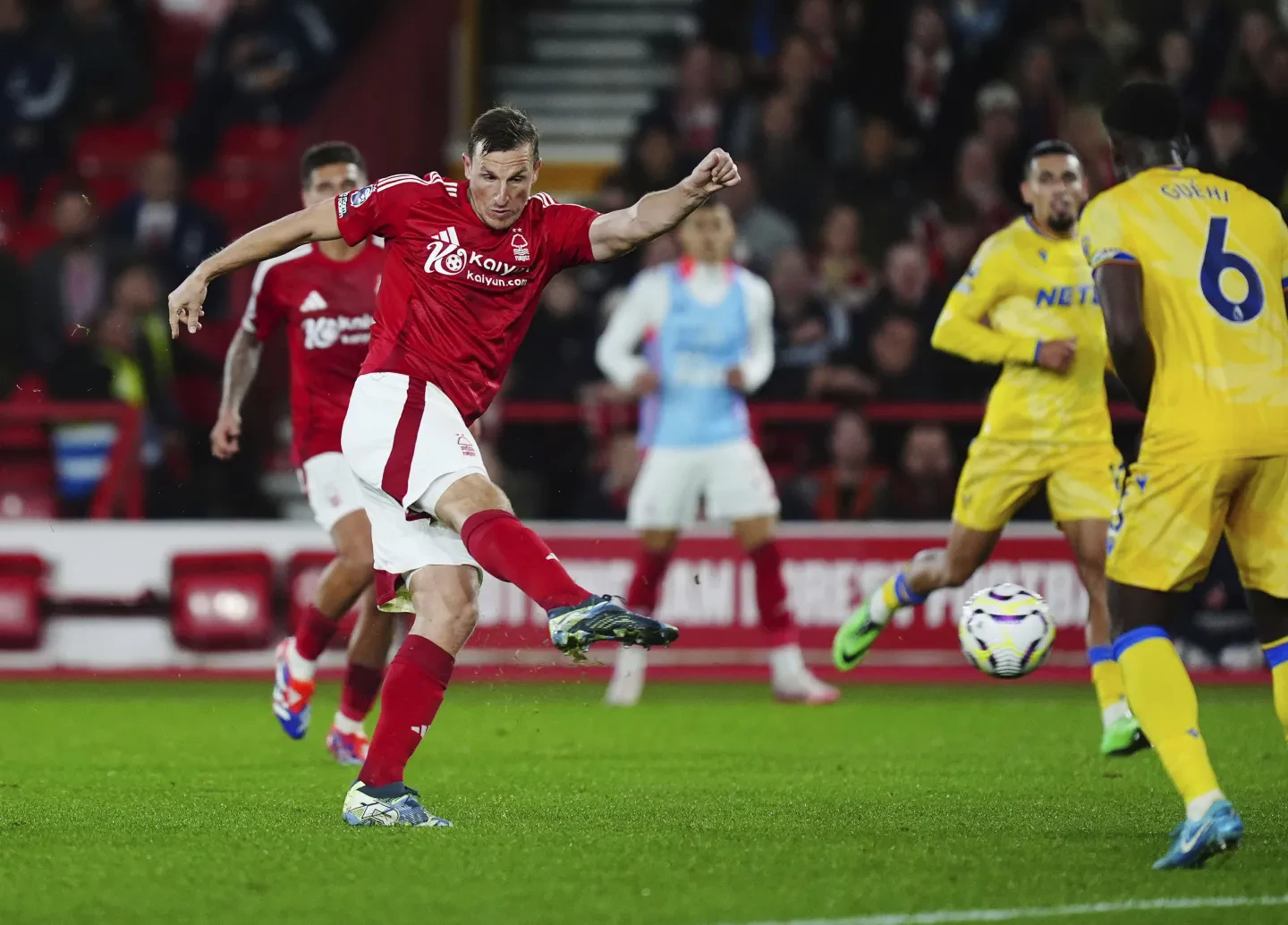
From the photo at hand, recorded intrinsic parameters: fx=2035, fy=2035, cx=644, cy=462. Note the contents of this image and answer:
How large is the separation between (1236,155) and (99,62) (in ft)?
30.0

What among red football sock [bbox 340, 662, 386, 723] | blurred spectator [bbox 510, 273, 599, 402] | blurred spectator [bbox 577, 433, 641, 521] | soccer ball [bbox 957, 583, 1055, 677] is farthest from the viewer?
blurred spectator [bbox 510, 273, 599, 402]

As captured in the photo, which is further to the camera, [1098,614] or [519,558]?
[1098,614]

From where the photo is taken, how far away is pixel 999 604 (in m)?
8.19

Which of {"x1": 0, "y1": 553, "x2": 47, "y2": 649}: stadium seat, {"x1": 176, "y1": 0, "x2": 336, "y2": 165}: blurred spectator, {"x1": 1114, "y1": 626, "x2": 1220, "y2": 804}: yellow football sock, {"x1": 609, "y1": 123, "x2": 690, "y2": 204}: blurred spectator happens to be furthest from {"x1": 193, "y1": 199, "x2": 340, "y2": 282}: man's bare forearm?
{"x1": 176, "y1": 0, "x2": 336, "y2": 165}: blurred spectator

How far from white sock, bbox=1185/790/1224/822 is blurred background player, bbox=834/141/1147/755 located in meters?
3.24

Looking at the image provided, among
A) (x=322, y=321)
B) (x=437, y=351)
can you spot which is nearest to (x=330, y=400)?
(x=322, y=321)

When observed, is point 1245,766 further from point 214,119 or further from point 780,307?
point 214,119

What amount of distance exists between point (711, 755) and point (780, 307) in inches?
233

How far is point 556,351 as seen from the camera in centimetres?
1384

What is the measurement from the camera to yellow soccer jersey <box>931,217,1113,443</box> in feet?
28.6

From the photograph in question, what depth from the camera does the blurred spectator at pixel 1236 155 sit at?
46.0 feet

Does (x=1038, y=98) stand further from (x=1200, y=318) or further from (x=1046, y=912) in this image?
(x=1046, y=912)

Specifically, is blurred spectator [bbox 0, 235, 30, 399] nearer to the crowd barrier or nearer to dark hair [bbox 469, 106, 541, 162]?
the crowd barrier

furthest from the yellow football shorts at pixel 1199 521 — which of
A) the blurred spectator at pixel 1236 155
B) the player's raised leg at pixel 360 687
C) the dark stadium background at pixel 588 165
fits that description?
the blurred spectator at pixel 1236 155
